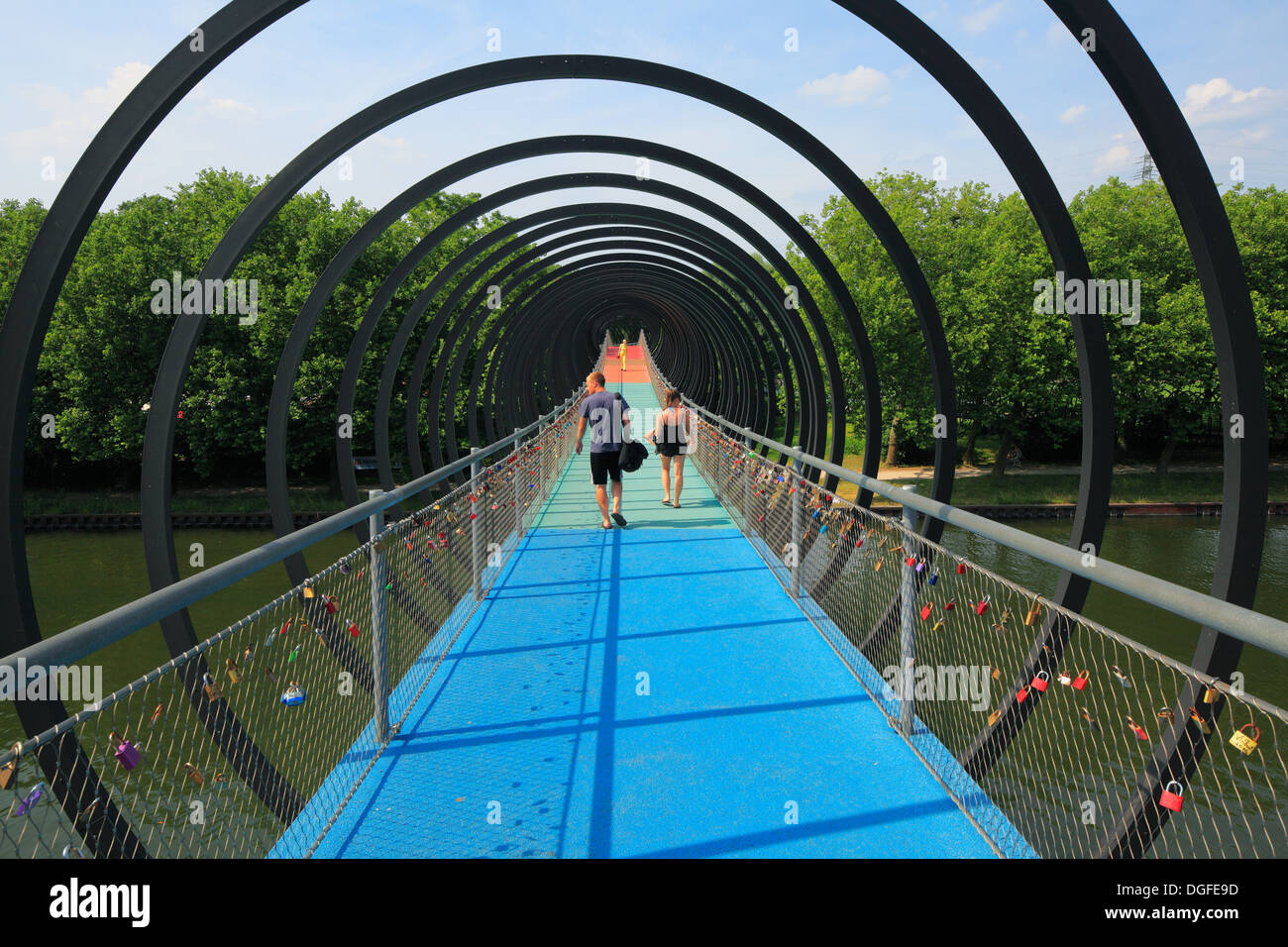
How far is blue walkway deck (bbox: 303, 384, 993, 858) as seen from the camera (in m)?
3.01

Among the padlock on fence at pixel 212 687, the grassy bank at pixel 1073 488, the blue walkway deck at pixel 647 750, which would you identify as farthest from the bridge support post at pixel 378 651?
the grassy bank at pixel 1073 488

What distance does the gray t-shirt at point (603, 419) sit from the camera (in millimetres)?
8453

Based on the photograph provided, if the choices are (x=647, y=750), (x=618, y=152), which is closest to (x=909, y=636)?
(x=647, y=750)

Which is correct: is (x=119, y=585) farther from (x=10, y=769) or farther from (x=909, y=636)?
(x=10, y=769)

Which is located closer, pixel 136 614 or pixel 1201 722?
pixel 136 614

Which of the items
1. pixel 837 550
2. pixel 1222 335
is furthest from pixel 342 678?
pixel 1222 335

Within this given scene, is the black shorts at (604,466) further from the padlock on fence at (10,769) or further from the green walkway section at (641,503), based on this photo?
the padlock on fence at (10,769)

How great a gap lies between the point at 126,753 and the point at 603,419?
646 cm

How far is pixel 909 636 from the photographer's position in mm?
3812

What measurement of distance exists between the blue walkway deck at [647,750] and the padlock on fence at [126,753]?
3.02ft

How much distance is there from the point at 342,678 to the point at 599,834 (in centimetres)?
149

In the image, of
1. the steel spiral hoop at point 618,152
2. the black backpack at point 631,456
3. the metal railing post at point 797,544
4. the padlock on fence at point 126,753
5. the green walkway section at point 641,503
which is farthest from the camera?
the green walkway section at point 641,503

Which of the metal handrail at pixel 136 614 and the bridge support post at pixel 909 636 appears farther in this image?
the bridge support post at pixel 909 636

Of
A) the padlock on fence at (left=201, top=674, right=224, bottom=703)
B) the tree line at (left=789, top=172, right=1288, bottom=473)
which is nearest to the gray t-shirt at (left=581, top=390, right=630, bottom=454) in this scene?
the padlock on fence at (left=201, top=674, right=224, bottom=703)
